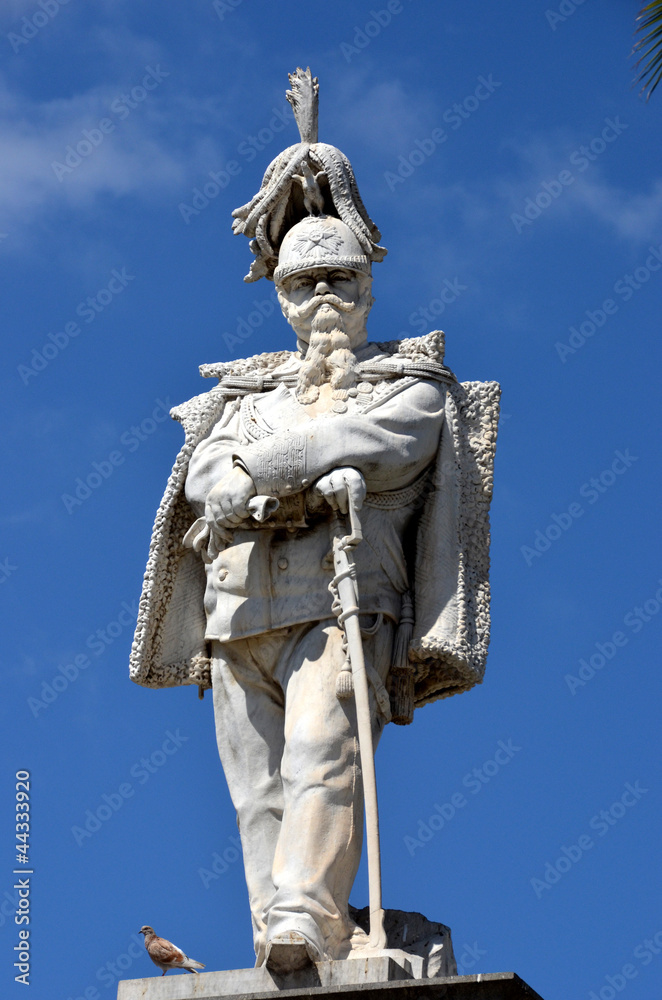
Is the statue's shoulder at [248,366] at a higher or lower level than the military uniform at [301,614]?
higher

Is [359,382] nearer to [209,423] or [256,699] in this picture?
[209,423]

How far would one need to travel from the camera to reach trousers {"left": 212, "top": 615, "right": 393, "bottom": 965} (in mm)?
10359

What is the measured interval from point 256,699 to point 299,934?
1.53 metres

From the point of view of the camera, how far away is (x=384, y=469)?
11.1m

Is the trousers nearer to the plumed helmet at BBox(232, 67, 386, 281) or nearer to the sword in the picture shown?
the sword

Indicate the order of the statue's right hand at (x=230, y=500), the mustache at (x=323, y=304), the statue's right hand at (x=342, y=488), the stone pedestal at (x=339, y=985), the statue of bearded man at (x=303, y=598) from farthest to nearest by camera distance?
the mustache at (x=323, y=304) → the statue's right hand at (x=230, y=500) → the statue's right hand at (x=342, y=488) → the statue of bearded man at (x=303, y=598) → the stone pedestal at (x=339, y=985)

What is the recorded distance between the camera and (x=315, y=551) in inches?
436

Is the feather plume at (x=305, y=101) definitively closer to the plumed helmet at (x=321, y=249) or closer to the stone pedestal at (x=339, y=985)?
the plumed helmet at (x=321, y=249)

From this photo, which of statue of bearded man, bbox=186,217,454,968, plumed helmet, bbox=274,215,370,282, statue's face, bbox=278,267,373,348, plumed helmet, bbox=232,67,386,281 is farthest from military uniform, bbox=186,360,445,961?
plumed helmet, bbox=232,67,386,281

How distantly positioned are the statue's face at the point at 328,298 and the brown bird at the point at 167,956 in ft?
11.4

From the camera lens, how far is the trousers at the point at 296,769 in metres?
10.4

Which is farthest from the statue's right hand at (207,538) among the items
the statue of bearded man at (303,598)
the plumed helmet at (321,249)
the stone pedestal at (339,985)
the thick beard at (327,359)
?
the stone pedestal at (339,985)

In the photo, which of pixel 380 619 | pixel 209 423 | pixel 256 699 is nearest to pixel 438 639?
pixel 380 619

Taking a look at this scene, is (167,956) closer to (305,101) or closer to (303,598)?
(303,598)
